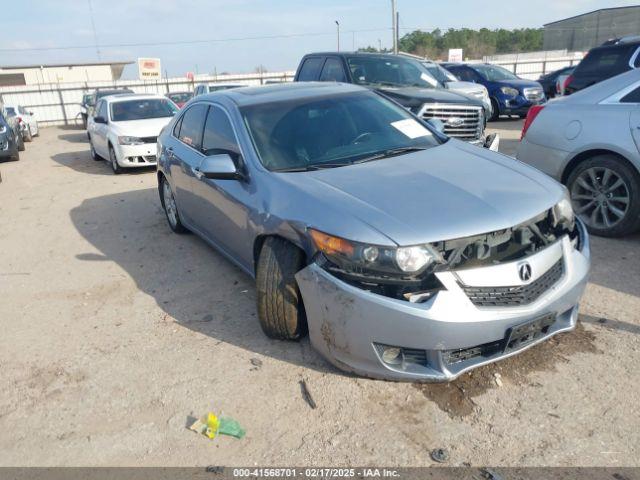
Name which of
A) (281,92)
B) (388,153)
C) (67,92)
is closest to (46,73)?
(67,92)

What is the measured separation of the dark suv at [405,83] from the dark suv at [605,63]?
369cm

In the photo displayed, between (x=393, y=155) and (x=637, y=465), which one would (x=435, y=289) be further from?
(x=393, y=155)

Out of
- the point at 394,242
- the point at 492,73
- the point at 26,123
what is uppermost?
the point at 394,242

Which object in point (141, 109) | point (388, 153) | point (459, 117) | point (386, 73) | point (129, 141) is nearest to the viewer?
point (388, 153)

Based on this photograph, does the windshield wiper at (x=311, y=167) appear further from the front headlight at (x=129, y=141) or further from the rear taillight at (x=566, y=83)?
the rear taillight at (x=566, y=83)

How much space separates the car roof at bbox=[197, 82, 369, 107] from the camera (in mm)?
4441

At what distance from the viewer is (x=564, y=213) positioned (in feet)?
10.7

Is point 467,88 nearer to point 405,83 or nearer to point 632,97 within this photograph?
point 405,83

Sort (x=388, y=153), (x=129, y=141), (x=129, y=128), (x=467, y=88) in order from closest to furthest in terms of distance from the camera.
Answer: (x=388, y=153) < (x=129, y=141) < (x=129, y=128) < (x=467, y=88)

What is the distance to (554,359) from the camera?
3.23m

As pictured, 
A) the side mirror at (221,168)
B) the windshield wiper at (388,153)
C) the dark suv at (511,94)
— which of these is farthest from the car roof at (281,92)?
the dark suv at (511,94)

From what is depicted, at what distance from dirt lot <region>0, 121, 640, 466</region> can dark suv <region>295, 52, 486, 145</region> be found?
311cm

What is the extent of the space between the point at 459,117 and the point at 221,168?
4850mm

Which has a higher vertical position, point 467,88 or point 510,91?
point 467,88
